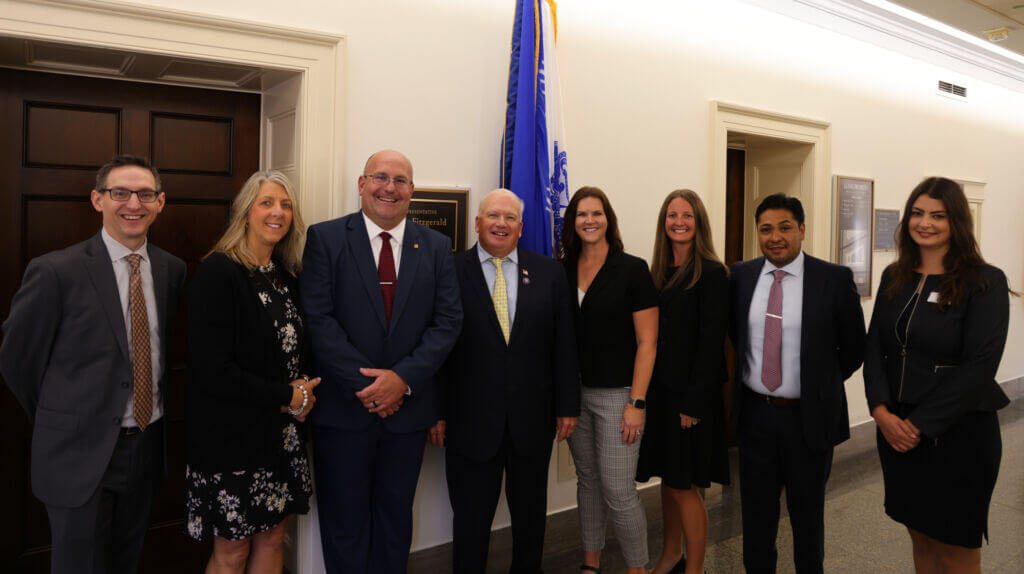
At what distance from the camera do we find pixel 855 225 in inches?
196

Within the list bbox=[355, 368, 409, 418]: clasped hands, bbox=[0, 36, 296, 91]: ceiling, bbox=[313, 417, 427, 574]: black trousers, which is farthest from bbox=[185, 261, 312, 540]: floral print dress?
bbox=[0, 36, 296, 91]: ceiling

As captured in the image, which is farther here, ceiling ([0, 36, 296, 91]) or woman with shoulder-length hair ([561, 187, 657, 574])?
woman with shoulder-length hair ([561, 187, 657, 574])

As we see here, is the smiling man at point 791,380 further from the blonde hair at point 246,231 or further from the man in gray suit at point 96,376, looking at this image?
the man in gray suit at point 96,376

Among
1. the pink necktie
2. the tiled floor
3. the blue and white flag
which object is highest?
the blue and white flag

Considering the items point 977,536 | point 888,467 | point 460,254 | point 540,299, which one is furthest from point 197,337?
point 977,536

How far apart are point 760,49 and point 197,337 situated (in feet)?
12.5

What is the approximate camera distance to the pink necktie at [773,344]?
2.53 metres

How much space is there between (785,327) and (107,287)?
93.5 inches

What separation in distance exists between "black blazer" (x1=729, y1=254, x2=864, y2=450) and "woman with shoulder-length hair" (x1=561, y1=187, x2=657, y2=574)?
1.32 feet

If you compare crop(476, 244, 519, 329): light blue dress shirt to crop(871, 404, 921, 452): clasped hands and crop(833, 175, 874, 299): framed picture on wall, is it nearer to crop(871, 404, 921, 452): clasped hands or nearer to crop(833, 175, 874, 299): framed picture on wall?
crop(871, 404, 921, 452): clasped hands

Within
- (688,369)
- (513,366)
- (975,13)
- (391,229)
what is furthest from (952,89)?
(391,229)

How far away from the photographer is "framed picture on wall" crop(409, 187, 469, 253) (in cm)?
294

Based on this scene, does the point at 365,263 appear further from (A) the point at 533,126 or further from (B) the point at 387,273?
(A) the point at 533,126

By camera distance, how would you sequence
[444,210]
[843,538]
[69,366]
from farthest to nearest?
[843,538]
[444,210]
[69,366]
